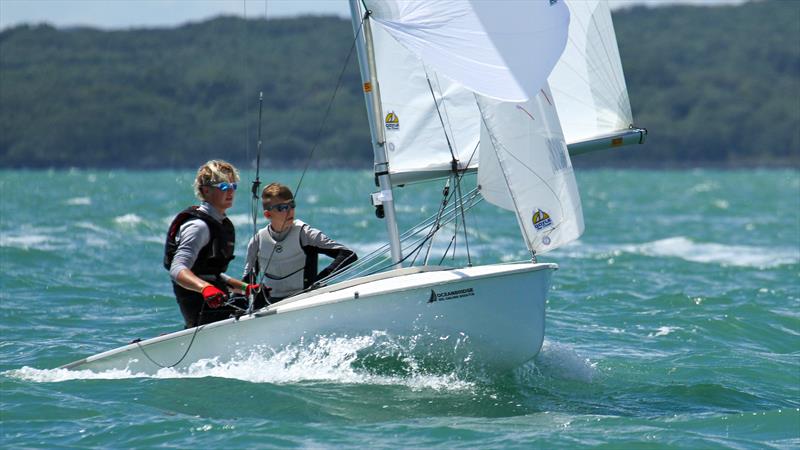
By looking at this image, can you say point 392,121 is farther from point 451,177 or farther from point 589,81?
point 589,81

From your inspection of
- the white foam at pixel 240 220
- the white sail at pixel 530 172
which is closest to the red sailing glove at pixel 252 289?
the white sail at pixel 530 172

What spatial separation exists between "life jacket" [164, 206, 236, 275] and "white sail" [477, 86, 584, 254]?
5.52ft

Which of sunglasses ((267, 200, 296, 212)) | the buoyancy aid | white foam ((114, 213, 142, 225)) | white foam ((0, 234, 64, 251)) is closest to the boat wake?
the buoyancy aid

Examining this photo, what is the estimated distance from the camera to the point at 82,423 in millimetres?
6645

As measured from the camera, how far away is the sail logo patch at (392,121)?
7770 mm

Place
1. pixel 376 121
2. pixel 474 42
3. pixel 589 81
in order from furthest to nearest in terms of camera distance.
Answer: pixel 589 81 → pixel 376 121 → pixel 474 42

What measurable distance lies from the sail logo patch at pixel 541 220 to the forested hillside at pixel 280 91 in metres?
2.07

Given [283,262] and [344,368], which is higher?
[283,262]

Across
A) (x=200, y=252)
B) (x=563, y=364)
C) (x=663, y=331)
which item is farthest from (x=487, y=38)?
(x=663, y=331)

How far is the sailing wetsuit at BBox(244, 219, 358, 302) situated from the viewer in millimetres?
7508

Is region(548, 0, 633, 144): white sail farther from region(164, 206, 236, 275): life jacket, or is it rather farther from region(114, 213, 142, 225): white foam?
region(114, 213, 142, 225): white foam

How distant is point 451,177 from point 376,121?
706 millimetres

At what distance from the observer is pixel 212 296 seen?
22.7ft

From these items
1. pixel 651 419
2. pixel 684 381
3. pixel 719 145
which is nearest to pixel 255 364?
pixel 651 419
